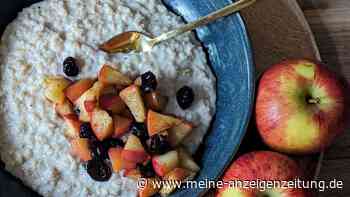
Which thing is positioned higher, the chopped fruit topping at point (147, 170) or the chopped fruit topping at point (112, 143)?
the chopped fruit topping at point (112, 143)

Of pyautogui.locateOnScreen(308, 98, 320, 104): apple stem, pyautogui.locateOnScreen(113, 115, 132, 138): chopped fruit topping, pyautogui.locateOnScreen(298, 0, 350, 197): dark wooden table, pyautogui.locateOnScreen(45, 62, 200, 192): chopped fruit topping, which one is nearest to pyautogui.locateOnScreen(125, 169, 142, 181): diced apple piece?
pyautogui.locateOnScreen(45, 62, 200, 192): chopped fruit topping

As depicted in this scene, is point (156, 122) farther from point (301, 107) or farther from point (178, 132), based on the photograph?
point (301, 107)

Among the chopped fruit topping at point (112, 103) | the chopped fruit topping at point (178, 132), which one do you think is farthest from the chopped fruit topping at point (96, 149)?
the chopped fruit topping at point (178, 132)

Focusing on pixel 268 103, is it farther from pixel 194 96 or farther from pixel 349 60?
pixel 349 60

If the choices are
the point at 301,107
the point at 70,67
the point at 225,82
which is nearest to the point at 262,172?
the point at 301,107

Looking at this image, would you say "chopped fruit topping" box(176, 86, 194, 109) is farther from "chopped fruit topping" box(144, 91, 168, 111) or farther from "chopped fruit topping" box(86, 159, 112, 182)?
"chopped fruit topping" box(86, 159, 112, 182)

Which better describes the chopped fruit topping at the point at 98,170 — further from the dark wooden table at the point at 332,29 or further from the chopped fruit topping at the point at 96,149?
the dark wooden table at the point at 332,29

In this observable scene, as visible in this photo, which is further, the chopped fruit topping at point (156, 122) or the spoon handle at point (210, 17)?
the spoon handle at point (210, 17)
